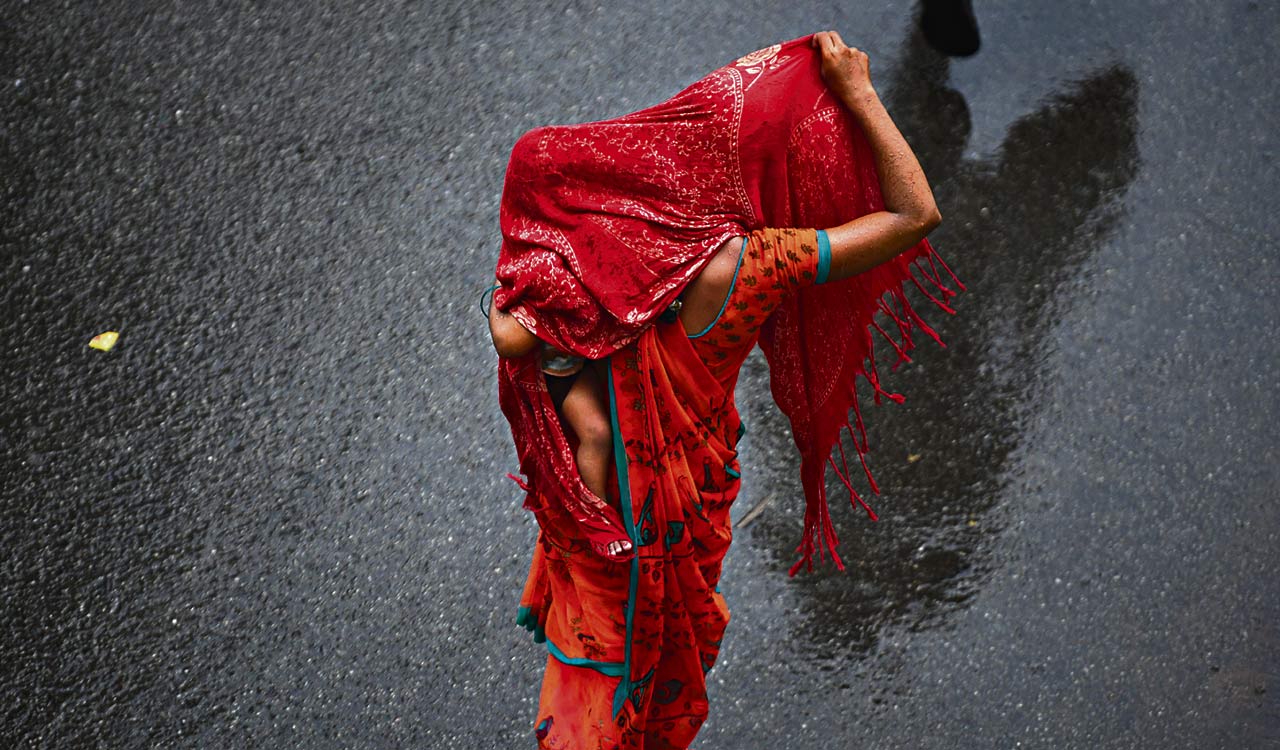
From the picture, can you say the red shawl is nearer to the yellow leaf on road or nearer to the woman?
the woman

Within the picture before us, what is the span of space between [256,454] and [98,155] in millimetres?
1501

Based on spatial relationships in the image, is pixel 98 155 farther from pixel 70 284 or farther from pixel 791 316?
pixel 791 316

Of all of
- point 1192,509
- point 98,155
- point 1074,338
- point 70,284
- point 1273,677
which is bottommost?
point 1273,677

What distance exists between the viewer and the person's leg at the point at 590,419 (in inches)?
93.0

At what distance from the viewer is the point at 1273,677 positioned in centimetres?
344

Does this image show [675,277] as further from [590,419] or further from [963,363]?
[963,363]

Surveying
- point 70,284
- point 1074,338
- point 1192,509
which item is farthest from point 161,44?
point 1192,509

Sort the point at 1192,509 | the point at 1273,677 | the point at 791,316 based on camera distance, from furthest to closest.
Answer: the point at 1192,509, the point at 1273,677, the point at 791,316

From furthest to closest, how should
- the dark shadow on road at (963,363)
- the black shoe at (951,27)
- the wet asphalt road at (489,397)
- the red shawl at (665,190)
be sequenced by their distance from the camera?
the black shoe at (951,27) < the dark shadow on road at (963,363) < the wet asphalt road at (489,397) < the red shawl at (665,190)

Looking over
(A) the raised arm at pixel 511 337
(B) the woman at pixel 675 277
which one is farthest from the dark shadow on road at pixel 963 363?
(A) the raised arm at pixel 511 337

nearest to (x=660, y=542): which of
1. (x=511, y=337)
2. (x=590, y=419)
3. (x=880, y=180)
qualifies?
(x=590, y=419)

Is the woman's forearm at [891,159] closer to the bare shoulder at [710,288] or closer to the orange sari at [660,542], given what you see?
the orange sari at [660,542]

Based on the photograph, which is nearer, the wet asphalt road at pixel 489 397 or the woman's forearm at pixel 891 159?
the woman's forearm at pixel 891 159

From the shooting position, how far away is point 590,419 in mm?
2359
